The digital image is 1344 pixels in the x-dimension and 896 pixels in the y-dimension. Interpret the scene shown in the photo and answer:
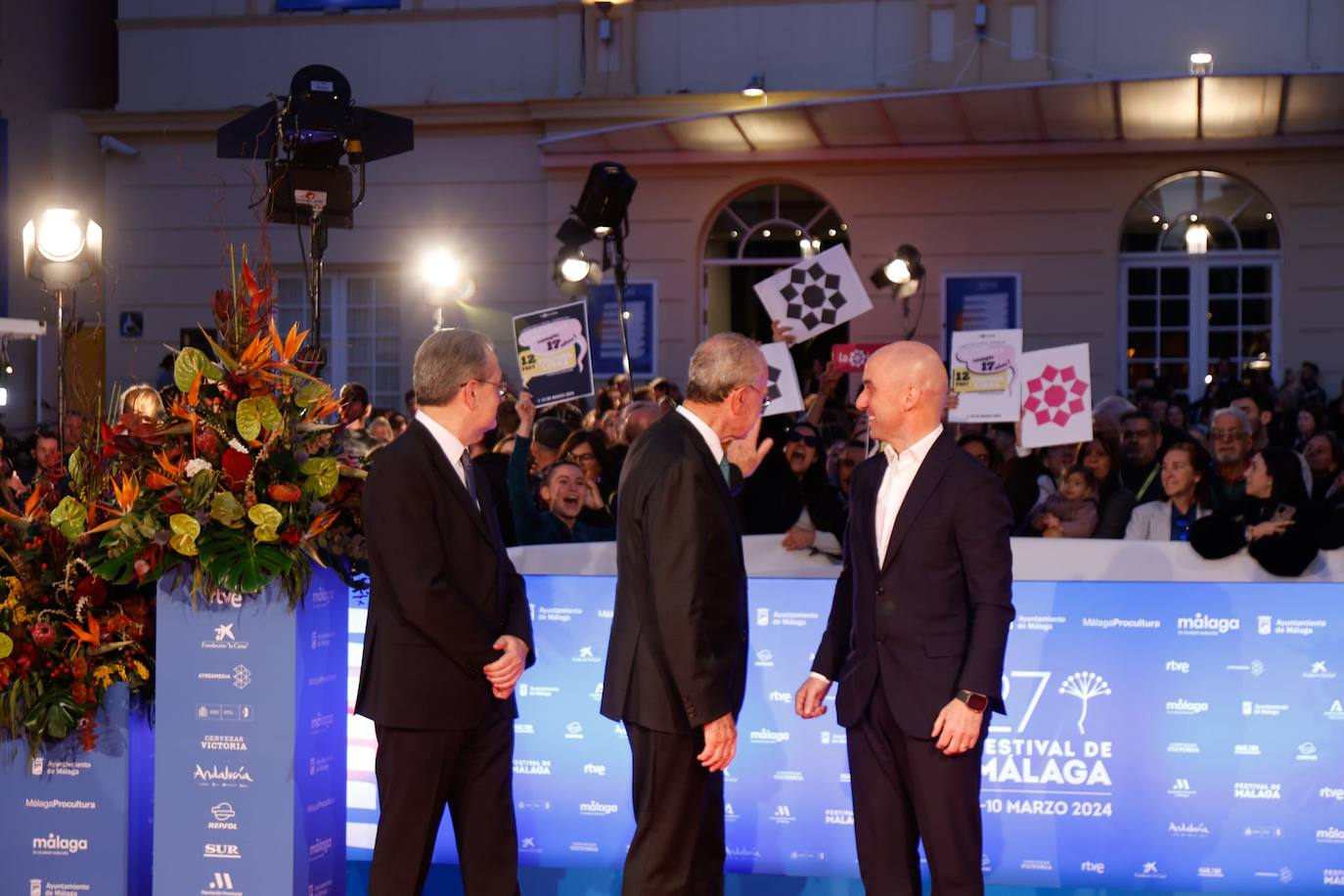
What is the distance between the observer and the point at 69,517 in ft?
17.0

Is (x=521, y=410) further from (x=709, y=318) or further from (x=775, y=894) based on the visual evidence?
(x=709, y=318)

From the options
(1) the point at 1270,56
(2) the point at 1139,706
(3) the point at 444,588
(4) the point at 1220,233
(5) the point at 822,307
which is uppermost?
(1) the point at 1270,56

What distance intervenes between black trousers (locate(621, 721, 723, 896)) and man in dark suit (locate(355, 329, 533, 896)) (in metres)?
0.40

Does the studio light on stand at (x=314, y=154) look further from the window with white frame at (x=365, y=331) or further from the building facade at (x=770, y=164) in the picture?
the window with white frame at (x=365, y=331)

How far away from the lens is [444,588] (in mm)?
4395

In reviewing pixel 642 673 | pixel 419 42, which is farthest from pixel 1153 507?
pixel 419 42

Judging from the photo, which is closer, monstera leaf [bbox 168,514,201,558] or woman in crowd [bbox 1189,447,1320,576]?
monstera leaf [bbox 168,514,201,558]

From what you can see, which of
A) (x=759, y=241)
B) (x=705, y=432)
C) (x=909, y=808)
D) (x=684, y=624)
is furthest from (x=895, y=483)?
(x=759, y=241)

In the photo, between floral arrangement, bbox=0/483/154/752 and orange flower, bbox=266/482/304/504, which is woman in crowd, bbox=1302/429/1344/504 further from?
floral arrangement, bbox=0/483/154/752

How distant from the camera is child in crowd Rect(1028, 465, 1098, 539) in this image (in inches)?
296

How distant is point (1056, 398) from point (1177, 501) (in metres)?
1.22

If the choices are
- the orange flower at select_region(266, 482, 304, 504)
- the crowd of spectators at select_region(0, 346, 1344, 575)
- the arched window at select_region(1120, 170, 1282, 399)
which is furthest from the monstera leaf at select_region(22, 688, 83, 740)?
the arched window at select_region(1120, 170, 1282, 399)

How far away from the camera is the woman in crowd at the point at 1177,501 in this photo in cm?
698

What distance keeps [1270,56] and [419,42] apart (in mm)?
8240
